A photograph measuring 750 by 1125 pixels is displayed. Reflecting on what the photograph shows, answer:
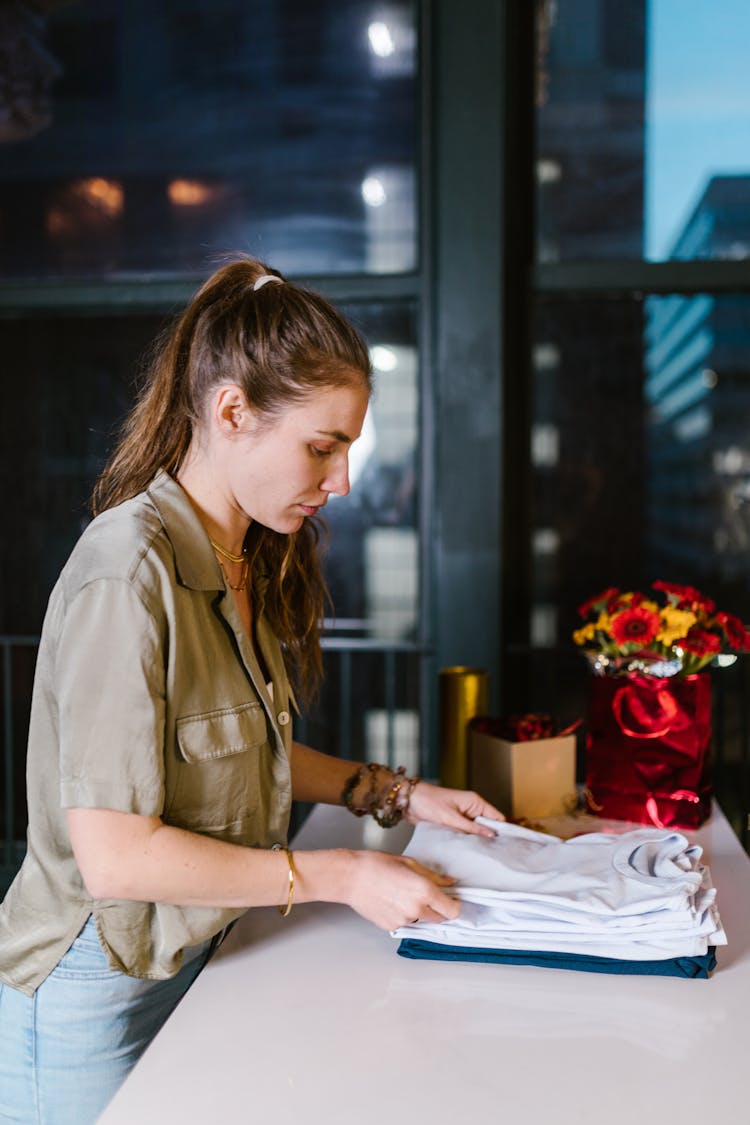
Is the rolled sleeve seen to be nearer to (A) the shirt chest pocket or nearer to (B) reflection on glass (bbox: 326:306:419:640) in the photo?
(A) the shirt chest pocket

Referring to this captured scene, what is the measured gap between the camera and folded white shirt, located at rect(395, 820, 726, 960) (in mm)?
Result: 971

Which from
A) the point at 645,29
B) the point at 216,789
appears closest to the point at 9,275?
the point at 645,29

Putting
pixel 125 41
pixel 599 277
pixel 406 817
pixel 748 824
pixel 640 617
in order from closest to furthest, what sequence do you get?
pixel 406 817, pixel 640 617, pixel 748 824, pixel 599 277, pixel 125 41

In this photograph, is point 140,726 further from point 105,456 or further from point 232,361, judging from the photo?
point 105,456

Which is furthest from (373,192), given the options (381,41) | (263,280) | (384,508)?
(263,280)

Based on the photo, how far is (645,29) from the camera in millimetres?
2475

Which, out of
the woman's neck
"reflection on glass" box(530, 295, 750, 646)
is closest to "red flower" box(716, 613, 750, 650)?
the woman's neck

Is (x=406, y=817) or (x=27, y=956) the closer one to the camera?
(x=27, y=956)

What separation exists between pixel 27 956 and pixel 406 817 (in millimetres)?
493

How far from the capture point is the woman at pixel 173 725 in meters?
0.91

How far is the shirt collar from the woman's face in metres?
0.07

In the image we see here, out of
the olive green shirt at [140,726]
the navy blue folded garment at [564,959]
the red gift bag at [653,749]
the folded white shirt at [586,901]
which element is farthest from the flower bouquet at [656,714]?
the olive green shirt at [140,726]

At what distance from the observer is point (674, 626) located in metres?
1.42

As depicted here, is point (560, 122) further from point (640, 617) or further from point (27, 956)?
point (27, 956)
